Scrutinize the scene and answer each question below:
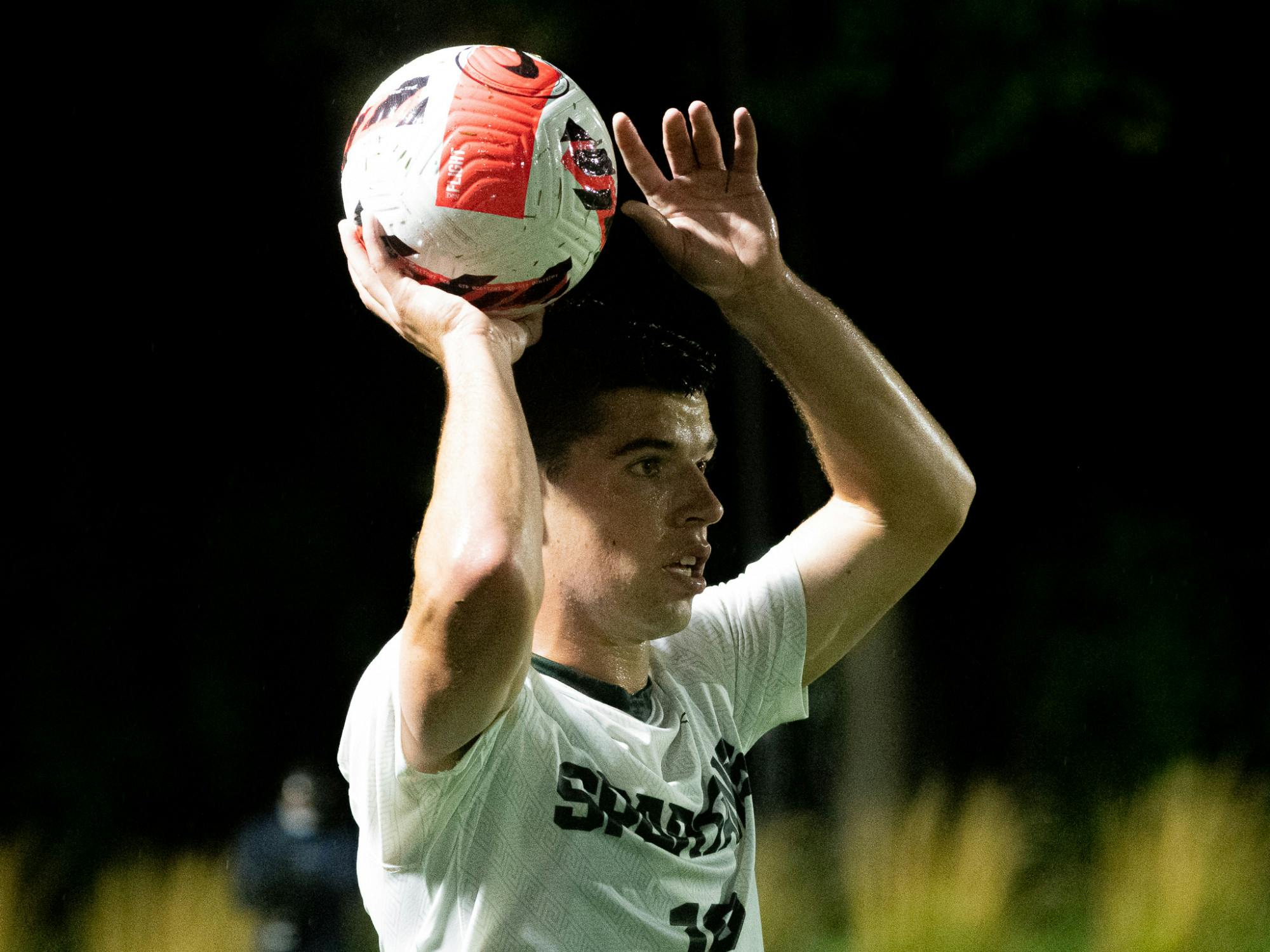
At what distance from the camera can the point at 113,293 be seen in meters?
10.4

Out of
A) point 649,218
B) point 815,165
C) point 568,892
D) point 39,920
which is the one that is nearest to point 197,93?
point 815,165

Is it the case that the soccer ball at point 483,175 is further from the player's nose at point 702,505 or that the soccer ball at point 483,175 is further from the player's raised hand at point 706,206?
the player's nose at point 702,505

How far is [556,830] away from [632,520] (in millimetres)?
608

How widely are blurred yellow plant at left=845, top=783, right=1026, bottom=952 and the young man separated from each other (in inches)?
142

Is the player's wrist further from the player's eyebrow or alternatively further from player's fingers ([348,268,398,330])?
player's fingers ([348,268,398,330])

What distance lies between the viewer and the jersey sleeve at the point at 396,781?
2.58 meters

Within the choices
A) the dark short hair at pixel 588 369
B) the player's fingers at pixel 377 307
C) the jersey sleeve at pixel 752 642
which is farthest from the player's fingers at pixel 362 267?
the jersey sleeve at pixel 752 642

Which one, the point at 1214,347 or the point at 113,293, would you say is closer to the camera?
the point at 113,293

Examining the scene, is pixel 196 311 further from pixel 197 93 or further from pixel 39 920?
pixel 39 920

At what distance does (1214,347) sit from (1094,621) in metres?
2.15

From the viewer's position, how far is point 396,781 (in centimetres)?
258

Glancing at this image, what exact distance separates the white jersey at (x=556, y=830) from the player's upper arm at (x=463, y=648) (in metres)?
0.11

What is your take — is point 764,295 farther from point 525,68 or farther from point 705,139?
point 525,68

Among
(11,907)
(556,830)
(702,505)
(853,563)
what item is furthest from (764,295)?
(11,907)
